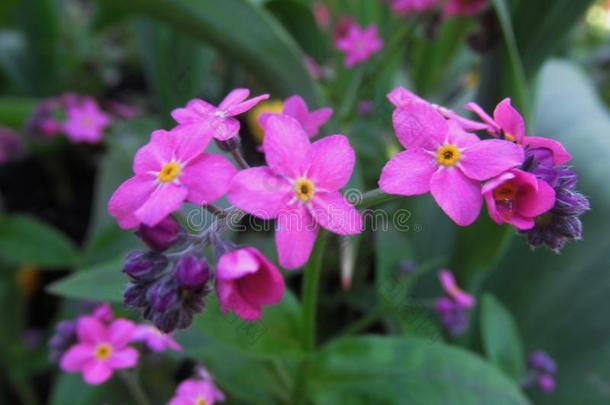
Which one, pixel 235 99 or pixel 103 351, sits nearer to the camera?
pixel 235 99

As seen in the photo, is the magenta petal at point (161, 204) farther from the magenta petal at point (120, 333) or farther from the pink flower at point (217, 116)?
the magenta petal at point (120, 333)

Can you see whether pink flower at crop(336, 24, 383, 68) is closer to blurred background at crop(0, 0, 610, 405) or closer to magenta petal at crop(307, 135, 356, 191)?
blurred background at crop(0, 0, 610, 405)

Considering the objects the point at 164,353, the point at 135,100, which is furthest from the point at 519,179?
the point at 135,100

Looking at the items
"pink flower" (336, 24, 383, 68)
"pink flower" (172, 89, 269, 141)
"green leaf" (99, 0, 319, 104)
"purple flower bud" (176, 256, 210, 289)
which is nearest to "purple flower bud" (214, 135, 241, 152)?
"pink flower" (172, 89, 269, 141)

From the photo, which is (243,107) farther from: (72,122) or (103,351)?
(72,122)

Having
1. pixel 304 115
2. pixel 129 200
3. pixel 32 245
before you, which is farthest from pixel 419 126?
pixel 32 245

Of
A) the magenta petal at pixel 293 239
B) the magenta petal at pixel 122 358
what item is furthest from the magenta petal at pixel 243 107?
the magenta petal at pixel 122 358

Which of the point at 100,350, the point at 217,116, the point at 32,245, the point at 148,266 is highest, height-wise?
the point at 217,116
